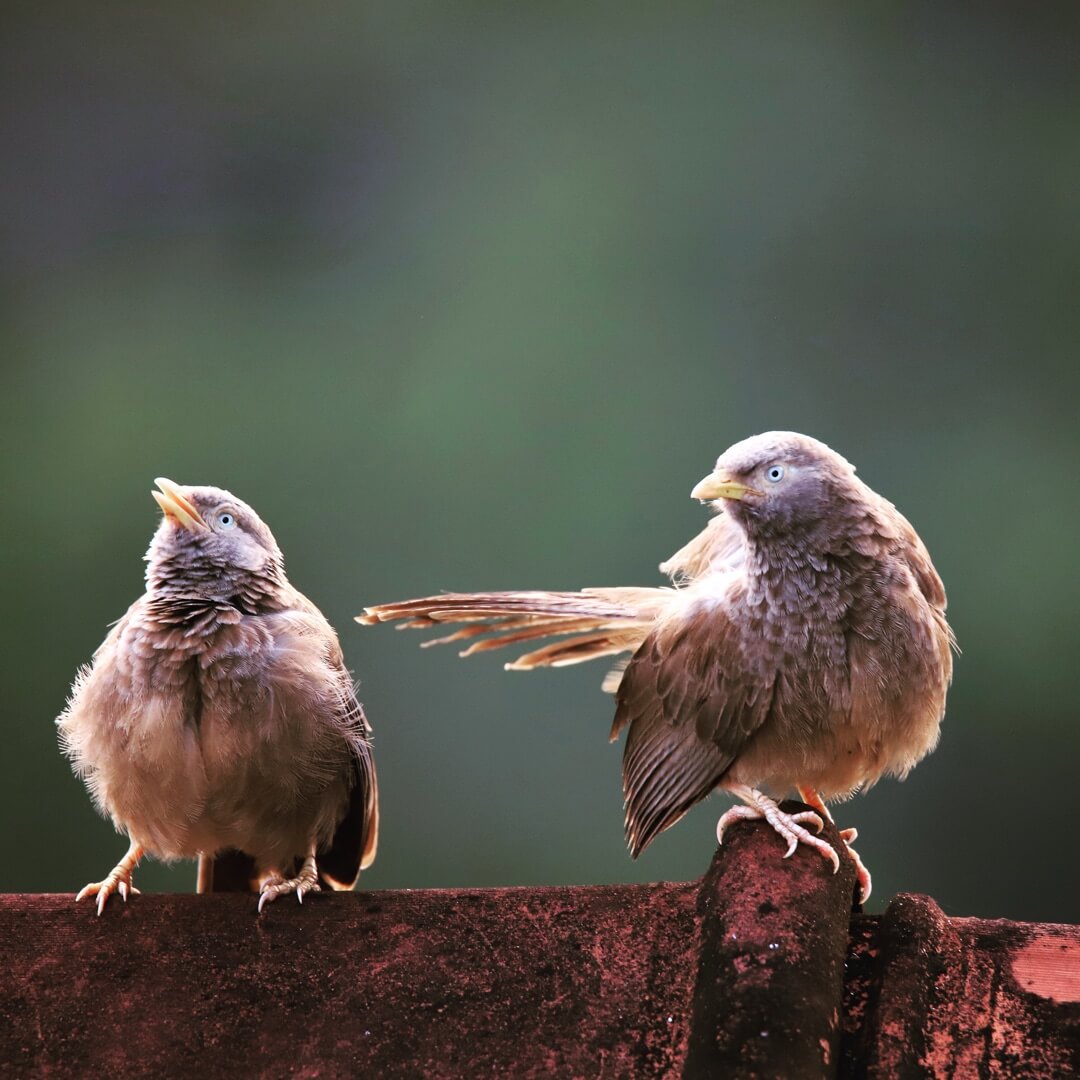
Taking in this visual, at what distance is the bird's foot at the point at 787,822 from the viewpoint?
7.11ft

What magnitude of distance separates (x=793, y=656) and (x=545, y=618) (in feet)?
2.07

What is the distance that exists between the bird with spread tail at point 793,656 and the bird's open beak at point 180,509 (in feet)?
3.33

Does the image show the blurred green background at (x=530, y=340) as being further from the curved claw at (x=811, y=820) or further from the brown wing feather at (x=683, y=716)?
the curved claw at (x=811, y=820)

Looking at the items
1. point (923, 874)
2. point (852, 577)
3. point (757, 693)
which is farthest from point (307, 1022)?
point (923, 874)

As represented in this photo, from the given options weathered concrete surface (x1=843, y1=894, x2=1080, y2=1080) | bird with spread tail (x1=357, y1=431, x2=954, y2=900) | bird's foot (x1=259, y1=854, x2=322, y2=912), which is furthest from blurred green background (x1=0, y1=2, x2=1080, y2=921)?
weathered concrete surface (x1=843, y1=894, x2=1080, y2=1080)

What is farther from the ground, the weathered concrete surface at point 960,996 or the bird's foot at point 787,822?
the bird's foot at point 787,822

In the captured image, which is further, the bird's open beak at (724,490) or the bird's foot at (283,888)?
the bird's open beak at (724,490)

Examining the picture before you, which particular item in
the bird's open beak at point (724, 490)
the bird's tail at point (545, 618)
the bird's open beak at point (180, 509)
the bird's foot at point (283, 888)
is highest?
the bird's open beak at point (724, 490)

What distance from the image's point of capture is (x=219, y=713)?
2795 mm

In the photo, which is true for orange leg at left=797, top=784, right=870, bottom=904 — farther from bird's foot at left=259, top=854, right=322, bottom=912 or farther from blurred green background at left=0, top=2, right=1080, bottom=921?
blurred green background at left=0, top=2, right=1080, bottom=921

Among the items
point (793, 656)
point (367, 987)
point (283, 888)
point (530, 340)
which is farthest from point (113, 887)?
point (530, 340)

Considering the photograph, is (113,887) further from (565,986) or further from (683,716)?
(683,716)

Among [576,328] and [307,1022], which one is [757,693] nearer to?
[307,1022]

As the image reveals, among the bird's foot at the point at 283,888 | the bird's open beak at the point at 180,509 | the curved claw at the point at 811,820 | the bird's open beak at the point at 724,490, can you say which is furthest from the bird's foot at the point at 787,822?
the bird's open beak at the point at 180,509
